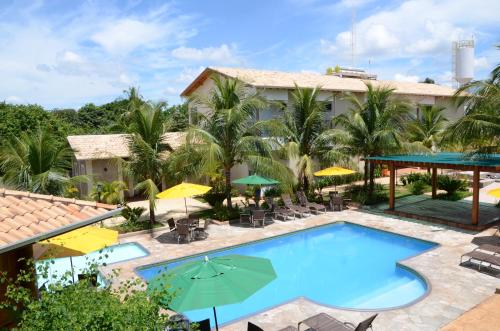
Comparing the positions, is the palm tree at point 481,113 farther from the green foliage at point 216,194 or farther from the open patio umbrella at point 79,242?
the open patio umbrella at point 79,242

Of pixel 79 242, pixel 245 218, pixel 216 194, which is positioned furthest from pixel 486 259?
pixel 216 194

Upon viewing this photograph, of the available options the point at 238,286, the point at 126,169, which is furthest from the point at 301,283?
the point at 126,169

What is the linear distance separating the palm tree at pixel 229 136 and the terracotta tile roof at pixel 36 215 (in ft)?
35.7

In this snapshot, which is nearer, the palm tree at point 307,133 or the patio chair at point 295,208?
the patio chair at point 295,208

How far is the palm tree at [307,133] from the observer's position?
2173 cm

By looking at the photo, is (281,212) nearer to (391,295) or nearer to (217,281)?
(391,295)

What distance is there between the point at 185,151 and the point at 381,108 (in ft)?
37.9

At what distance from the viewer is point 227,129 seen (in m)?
18.7

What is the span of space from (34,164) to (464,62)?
53.9m

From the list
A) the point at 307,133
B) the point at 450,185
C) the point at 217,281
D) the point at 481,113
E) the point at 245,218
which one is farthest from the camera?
the point at 450,185

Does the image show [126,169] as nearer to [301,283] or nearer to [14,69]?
[14,69]

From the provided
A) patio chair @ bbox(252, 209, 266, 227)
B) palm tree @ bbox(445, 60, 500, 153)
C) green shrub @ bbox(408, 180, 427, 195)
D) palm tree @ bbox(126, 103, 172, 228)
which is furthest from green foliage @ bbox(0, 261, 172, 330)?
green shrub @ bbox(408, 180, 427, 195)

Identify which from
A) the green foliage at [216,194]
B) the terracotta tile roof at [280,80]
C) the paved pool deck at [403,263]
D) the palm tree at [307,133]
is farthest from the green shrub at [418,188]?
the green foliage at [216,194]

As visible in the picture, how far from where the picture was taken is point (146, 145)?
17.7 m
